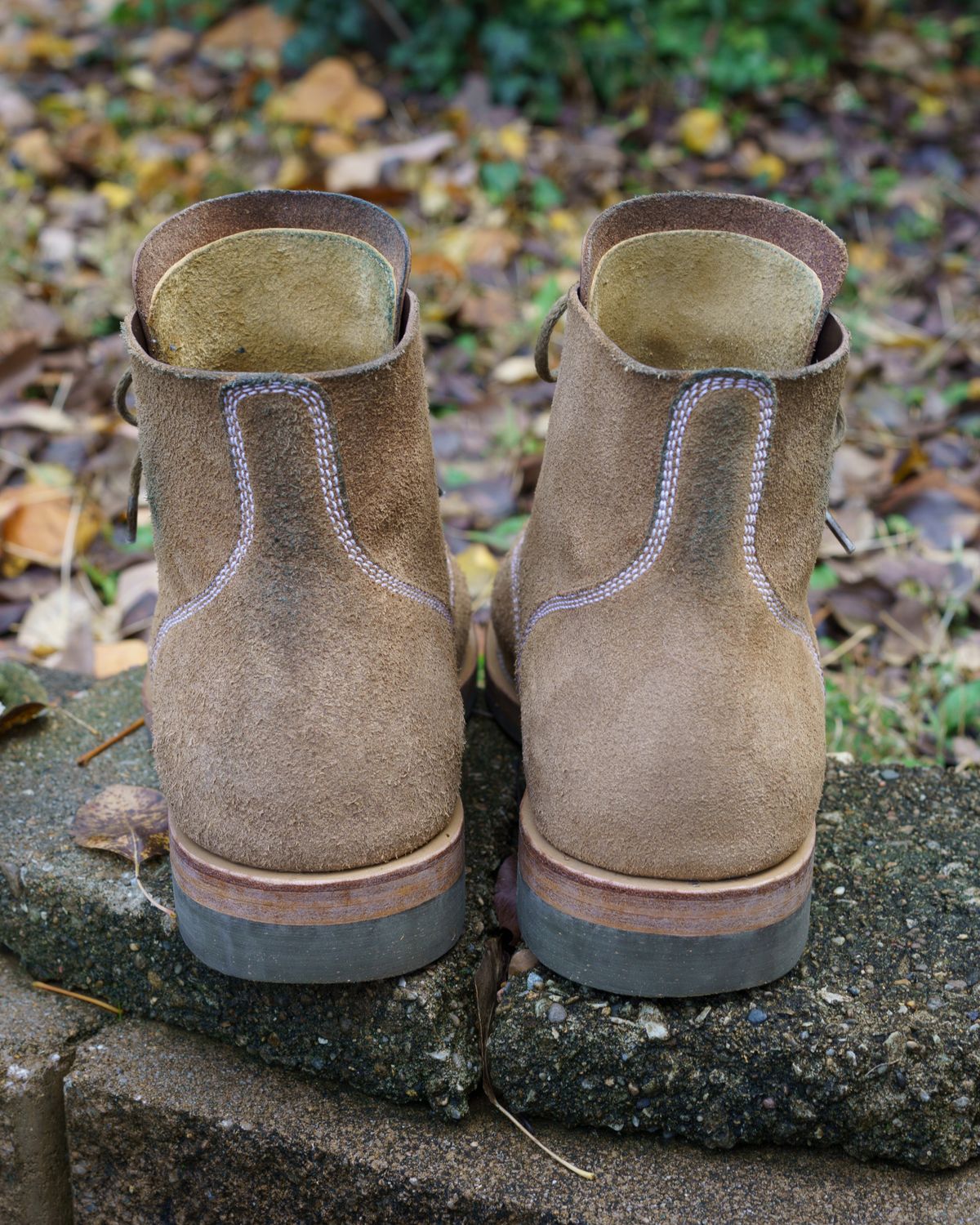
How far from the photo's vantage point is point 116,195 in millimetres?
3189

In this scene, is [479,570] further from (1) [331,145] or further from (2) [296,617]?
(1) [331,145]

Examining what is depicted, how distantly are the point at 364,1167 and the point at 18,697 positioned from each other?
743mm

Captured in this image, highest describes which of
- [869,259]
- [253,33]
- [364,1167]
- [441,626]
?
[441,626]

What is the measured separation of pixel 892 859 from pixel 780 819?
0.32 metres

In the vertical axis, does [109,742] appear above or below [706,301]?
below

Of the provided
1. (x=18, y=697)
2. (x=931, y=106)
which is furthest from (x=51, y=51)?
(x=18, y=697)

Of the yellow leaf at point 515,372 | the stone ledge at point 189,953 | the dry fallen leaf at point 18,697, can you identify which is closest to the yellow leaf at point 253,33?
the yellow leaf at point 515,372

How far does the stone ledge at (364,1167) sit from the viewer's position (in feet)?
3.72

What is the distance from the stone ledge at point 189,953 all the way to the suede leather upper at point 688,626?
0.68 feet

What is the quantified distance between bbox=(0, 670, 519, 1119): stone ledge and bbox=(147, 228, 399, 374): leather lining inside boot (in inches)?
20.4

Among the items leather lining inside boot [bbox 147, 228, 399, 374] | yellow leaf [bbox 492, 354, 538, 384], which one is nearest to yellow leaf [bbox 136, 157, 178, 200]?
yellow leaf [bbox 492, 354, 538, 384]

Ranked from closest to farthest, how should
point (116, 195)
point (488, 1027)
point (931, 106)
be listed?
point (488, 1027) < point (116, 195) < point (931, 106)

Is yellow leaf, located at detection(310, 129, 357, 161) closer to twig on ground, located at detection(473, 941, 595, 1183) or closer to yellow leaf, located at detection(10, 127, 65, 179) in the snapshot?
yellow leaf, located at detection(10, 127, 65, 179)

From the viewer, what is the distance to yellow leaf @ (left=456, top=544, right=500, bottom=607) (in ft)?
6.85
